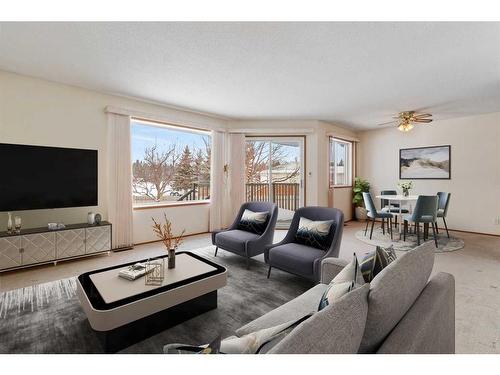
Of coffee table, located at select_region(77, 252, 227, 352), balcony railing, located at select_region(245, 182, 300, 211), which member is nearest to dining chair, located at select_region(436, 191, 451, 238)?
balcony railing, located at select_region(245, 182, 300, 211)

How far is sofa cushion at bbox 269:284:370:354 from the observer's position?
684 mm

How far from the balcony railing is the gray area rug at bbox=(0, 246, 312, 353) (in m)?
2.97

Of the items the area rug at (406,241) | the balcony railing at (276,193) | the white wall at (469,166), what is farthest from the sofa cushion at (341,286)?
the white wall at (469,166)

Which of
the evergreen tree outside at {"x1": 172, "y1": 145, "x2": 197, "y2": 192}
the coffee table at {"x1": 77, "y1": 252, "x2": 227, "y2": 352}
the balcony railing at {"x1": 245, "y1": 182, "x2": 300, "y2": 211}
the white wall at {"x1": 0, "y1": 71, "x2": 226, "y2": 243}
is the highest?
the white wall at {"x1": 0, "y1": 71, "x2": 226, "y2": 243}

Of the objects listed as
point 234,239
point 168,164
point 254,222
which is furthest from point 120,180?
point 254,222

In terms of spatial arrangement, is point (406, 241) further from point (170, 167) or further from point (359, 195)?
point (170, 167)

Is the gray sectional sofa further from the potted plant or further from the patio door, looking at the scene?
the potted plant

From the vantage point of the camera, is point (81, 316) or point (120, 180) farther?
point (120, 180)

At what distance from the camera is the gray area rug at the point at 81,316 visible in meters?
1.73

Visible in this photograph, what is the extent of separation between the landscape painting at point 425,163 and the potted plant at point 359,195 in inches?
32.6

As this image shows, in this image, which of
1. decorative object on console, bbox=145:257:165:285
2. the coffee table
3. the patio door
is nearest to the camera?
the coffee table

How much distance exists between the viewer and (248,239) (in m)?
3.13

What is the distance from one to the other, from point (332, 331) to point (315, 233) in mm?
2026

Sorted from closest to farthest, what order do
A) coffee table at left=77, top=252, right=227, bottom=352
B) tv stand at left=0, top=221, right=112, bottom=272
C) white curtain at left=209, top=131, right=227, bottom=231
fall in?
1. coffee table at left=77, top=252, right=227, bottom=352
2. tv stand at left=0, top=221, right=112, bottom=272
3. white curtain at left=209, top=131, right=227, bottom=231
